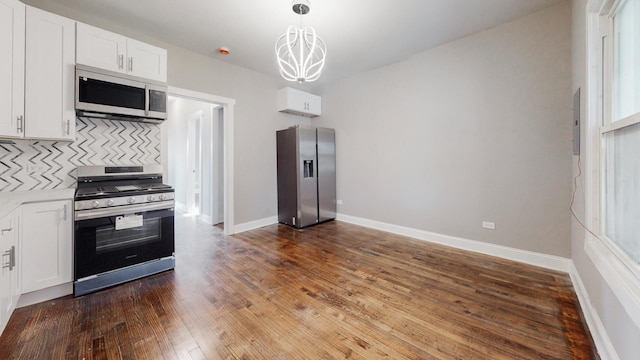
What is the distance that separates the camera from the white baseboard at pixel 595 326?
1.40m

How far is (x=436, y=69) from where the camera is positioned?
352cm

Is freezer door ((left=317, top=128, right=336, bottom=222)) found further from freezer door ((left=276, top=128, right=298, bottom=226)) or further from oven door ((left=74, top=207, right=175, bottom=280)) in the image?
oven door ((left=74, top=207, right=175, bottom=280))

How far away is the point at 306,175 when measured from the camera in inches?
174

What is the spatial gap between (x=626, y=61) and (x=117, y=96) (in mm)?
4042

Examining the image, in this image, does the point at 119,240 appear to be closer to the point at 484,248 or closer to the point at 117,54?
the point at 117,54

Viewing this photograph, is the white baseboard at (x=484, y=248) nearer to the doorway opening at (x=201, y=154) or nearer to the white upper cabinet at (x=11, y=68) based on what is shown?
the doorway opening at (x=201, y=154)

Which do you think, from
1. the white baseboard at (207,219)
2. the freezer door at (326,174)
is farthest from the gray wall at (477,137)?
the white baseboard at (207,219)

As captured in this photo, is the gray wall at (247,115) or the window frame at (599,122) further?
the gray wall at (247,115)

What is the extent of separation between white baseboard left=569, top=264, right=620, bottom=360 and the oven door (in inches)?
141

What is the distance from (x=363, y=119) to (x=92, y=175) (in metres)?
3.92

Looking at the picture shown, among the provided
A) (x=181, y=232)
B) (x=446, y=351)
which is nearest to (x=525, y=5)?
(x=446, y=351)

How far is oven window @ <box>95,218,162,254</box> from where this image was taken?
225 cm

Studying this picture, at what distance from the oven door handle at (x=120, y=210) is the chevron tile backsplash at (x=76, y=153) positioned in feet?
2.44

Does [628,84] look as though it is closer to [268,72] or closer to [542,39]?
[542,39]
